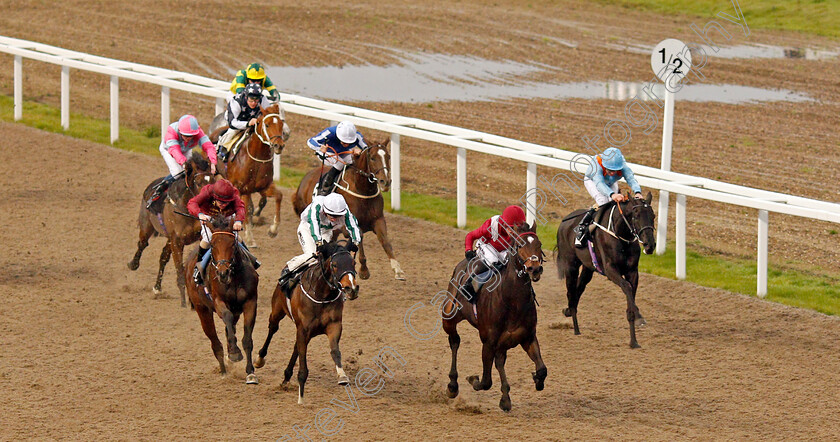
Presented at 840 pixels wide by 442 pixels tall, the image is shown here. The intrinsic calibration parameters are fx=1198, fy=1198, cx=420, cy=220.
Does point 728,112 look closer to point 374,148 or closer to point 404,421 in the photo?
point 374,148

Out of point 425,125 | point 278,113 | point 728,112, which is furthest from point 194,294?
point 728,112

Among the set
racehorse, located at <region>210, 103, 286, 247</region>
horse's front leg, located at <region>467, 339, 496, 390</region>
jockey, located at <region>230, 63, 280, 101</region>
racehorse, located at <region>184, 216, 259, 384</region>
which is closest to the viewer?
horse's front leg, located at <region>467, 339, 496, 390</region>

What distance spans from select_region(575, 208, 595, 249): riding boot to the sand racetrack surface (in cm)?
83

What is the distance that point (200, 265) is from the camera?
9.96m

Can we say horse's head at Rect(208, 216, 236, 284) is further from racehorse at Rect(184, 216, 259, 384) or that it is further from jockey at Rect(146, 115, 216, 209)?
jockey at Rect(146, 115, 216, 209)

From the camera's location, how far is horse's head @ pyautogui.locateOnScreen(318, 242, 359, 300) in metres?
8.64

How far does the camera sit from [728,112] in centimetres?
2170

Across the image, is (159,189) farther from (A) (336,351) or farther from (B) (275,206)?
(A) (336,351)

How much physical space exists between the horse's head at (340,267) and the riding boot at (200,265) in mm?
1333

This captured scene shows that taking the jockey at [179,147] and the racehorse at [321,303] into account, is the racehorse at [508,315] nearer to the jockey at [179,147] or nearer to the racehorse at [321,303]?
the racehorse at [321,303]

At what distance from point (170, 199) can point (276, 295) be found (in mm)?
3032

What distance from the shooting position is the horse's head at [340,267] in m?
8.64

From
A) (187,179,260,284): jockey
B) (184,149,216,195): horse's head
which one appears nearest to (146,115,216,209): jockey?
(184,149,216,195): horse's head

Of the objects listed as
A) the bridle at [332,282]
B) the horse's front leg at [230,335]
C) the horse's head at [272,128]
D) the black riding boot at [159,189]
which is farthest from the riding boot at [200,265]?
the horse's head at [272,128]
